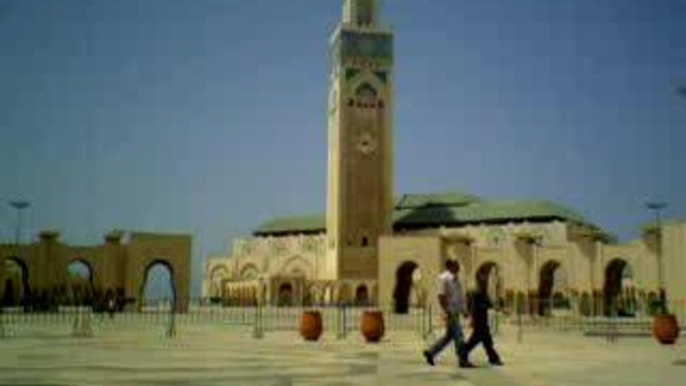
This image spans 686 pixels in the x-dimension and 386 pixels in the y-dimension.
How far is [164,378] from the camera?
31.9 feet

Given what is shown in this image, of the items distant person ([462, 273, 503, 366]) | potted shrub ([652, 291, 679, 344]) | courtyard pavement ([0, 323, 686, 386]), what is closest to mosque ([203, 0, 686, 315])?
potted shrub ([652, 291, 679, 344])

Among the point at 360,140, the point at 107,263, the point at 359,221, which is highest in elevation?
the point at 360,140

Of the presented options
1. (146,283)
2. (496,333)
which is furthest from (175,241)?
(496,333)

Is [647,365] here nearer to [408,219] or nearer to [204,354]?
[204,354]

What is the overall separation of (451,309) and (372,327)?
7.21 m

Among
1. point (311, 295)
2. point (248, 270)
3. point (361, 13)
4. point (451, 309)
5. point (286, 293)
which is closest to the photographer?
point (451, 309)

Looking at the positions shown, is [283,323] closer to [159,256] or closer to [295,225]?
[159,256]

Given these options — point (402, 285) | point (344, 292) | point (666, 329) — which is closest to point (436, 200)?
point (344, 292)

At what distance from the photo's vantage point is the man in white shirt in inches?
479

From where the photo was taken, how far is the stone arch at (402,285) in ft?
166

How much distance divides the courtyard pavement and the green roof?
75.9 meters

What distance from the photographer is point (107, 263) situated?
4631 centimetres

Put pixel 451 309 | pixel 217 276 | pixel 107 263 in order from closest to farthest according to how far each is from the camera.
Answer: pixel 451 309 → pixel 107 263 → pixel 217 276

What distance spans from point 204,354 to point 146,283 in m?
32.8
